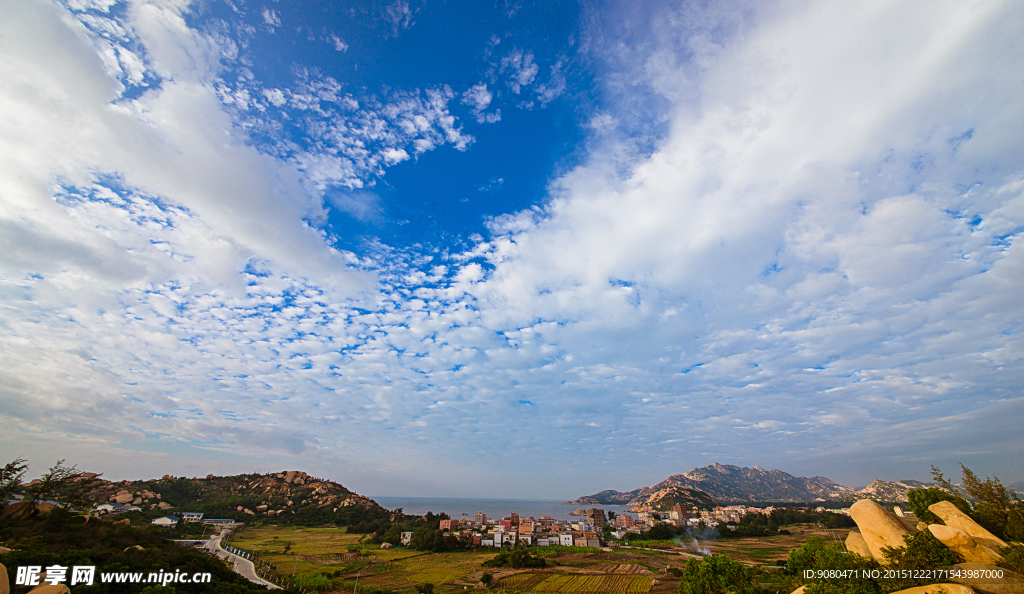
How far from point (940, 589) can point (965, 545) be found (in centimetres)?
497

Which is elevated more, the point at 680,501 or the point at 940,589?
the point at 940,589

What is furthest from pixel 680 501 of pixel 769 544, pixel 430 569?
pixel 430 569

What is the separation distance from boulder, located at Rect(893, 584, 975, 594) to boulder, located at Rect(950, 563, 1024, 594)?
0.71 meters

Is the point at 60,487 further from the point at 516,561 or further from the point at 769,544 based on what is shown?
the point at 769,544

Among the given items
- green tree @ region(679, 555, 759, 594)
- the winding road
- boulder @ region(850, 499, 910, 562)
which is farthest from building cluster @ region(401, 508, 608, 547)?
boulder @ region(850, 499, 910, 562)

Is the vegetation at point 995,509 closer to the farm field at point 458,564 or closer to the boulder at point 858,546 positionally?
the boulder at point 858,546

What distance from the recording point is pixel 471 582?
A: 45250 millimetres

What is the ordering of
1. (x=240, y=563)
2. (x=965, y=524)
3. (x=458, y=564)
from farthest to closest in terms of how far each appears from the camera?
(x=458, y=564)
(x=240, y=563)
(x=965, y=524)

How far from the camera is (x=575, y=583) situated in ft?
148

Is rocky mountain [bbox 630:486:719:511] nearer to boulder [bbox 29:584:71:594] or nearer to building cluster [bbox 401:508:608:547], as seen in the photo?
building cluster [bbox 401:508:608:547]

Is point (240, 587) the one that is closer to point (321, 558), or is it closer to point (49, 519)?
point (49, 519)

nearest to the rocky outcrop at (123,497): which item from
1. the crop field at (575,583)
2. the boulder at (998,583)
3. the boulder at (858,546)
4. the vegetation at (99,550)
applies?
the vegetation at (99,550)

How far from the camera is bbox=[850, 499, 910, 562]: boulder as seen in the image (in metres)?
16.7

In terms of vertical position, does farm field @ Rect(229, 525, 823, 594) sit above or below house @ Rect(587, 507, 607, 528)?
above
